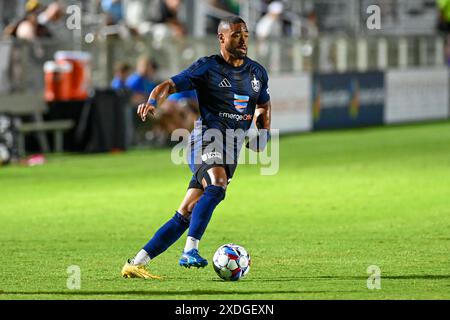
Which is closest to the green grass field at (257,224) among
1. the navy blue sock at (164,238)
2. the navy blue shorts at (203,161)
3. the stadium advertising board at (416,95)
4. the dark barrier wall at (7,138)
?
the navy blue sock at (164,238)

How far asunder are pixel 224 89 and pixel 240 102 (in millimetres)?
177

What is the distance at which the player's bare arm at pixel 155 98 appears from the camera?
30.1 ft

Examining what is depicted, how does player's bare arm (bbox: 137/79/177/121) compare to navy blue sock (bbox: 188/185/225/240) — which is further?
navy blue sock (bbox: 188/185/225/240)

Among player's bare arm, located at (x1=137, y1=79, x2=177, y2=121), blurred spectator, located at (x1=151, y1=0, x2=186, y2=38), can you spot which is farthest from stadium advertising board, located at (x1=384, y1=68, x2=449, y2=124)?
player's bare arm, located at (x1=137, y1=79, x2=177, y2=121)

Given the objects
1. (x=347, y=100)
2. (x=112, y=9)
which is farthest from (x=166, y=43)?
(x=347, y=100)

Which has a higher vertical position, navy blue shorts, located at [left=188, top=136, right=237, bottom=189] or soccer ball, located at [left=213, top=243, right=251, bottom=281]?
navy blue shorts, located at [left=188, top=136, right=237, bottom=189]

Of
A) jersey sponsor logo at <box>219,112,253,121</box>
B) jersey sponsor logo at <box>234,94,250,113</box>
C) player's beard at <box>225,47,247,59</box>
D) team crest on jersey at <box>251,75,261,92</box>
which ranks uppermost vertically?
player's beard at <box>225,47,247,59</box>

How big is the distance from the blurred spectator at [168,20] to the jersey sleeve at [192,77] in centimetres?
1745

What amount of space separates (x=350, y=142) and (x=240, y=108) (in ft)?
52.8

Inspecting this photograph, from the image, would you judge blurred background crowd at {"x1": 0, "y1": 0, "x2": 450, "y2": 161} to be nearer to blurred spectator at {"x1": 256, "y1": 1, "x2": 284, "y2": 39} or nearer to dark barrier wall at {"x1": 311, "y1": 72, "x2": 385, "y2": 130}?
blurred spectator at {"x1": 256, "y1": 1, "x2": 284, "y2": 39}

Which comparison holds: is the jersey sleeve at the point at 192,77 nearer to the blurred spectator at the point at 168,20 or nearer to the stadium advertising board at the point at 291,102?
the stadium advertising board at the point at 291,102

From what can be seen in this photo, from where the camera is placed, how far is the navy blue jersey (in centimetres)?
977

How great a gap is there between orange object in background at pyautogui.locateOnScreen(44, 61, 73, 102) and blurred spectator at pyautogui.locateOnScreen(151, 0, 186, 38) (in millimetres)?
3864

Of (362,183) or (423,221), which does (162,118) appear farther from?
(423,221)
